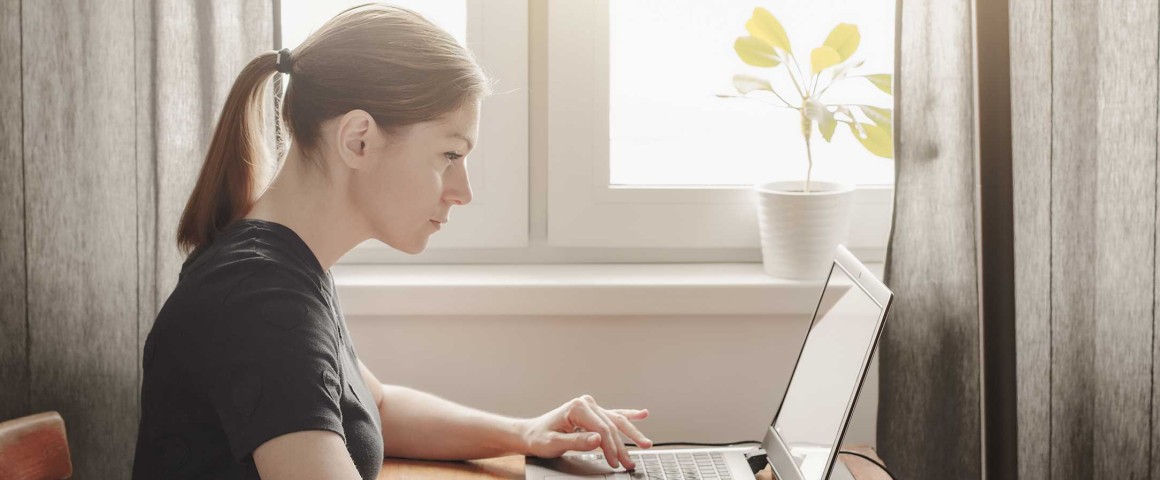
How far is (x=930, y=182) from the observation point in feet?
4.94

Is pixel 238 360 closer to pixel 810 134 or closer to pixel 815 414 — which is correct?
pixel 815 414

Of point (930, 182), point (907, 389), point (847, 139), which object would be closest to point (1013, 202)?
point (930, 182)

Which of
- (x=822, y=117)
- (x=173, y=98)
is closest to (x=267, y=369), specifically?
(x=173, y=98)

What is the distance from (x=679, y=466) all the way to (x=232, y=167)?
647 millimetres

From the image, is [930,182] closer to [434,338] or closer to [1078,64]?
[1078,64]

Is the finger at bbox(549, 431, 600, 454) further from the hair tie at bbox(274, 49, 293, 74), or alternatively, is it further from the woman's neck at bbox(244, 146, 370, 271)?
the hair tie at bbox(274, 49, 293, 74)

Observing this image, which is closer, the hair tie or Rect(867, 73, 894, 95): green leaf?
the hair tie

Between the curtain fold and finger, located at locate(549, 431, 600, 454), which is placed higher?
the curtain fold

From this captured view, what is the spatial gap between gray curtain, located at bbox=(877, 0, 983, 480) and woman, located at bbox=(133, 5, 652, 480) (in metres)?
0.47

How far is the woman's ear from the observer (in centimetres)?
110

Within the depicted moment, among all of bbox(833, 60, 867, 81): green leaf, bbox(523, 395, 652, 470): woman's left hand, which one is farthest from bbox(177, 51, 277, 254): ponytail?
bbox(833, 60, 867, 81): green leaf

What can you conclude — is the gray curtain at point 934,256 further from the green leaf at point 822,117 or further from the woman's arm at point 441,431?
the woman's arm at point 441,431

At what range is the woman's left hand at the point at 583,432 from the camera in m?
1.33

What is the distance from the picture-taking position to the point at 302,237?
1.15 m
